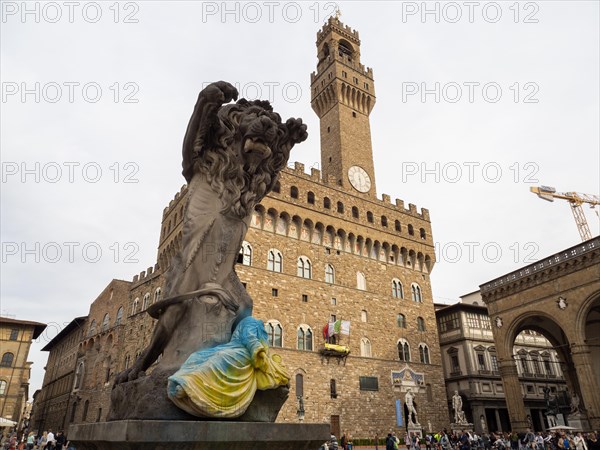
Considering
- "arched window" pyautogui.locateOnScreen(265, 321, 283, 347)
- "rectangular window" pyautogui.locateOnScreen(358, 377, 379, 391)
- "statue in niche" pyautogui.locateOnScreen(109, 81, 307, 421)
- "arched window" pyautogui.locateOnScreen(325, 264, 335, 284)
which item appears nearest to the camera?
"statue in niche" pyautogui.locateOnScreen(109, 81, 307, 421)

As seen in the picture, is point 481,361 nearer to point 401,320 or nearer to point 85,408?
point 401,320

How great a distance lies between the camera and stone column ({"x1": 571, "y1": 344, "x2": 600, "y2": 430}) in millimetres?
21516

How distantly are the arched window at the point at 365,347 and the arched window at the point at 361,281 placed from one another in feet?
12.4

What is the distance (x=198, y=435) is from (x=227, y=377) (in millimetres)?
435

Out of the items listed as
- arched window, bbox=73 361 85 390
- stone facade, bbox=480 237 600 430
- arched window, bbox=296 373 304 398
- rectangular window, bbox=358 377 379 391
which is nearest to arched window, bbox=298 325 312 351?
arched window, bbox=296 373 304 398

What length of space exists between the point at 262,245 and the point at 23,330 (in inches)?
1133

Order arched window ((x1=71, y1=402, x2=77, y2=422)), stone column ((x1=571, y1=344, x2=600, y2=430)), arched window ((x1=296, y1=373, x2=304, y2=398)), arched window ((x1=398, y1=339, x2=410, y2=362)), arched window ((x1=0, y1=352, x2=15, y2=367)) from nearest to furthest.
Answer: stone column ((x1=571, y1=344, x2=600, y2=430)), arched window ((x1=296, y1=373, x2=304, y2=398)), arched window ((x1=398, y1=339, x2=410, y2=362)), arched window ((x1=71, y1=402, x2=77, y2=422)), arched window ((x1=0, y1=352, x2=15, y2=367))

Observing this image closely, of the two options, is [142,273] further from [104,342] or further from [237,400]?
[237,400]

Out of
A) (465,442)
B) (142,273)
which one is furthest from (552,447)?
(142,273)

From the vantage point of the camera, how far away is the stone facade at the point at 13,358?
121 feet

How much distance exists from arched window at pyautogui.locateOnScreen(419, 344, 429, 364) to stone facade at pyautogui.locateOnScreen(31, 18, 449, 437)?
78 millimetres

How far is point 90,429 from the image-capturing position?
3.11 m

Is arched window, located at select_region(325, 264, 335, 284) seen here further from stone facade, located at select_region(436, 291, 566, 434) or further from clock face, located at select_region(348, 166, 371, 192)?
stone facade, located at select_region(436, 291, 566, 434)

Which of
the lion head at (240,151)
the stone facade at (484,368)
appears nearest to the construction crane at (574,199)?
the stone facade at (484,368)
